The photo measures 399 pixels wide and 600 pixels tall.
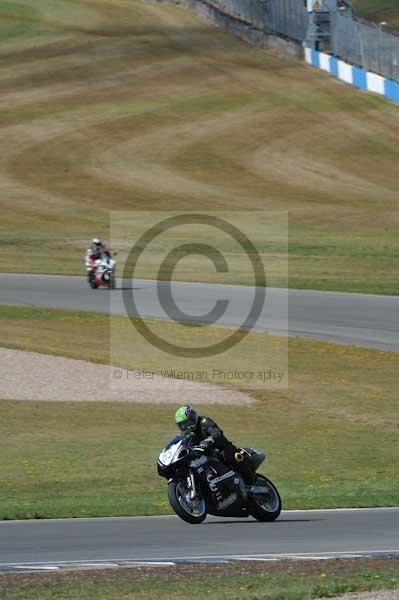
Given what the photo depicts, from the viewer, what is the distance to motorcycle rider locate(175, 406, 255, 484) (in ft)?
46.6

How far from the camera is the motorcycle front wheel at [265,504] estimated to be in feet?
47.7

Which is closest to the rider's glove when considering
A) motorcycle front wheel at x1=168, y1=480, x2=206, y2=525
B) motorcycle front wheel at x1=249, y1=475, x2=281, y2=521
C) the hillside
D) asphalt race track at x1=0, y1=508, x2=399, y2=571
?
motorcycle front wheel at x1=168, y1=480, x2=206, y2=525

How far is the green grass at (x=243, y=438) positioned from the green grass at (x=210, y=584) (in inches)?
146

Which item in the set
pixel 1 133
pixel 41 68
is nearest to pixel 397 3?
pixel 41 68

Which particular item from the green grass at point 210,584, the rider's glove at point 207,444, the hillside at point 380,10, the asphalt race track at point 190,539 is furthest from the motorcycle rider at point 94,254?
the hillside at point 380,10

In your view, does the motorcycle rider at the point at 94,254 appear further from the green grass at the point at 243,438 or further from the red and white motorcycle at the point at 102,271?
the green grass at the point at 243,438

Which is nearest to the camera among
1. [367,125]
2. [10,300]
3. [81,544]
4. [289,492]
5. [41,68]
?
[81,544]

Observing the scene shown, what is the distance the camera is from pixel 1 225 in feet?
170

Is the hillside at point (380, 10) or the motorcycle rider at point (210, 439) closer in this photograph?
the motorcycle rider at point (210, 439)

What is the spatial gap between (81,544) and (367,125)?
52.6 metres

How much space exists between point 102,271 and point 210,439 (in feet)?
75.7

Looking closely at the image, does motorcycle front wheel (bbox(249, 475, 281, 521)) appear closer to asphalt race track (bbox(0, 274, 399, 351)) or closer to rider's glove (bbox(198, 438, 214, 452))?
rider's glove (bbox(198, 438, 214, 452))

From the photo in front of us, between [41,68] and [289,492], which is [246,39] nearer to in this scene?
[41,68]

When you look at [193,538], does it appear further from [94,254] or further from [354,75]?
[354,75]
